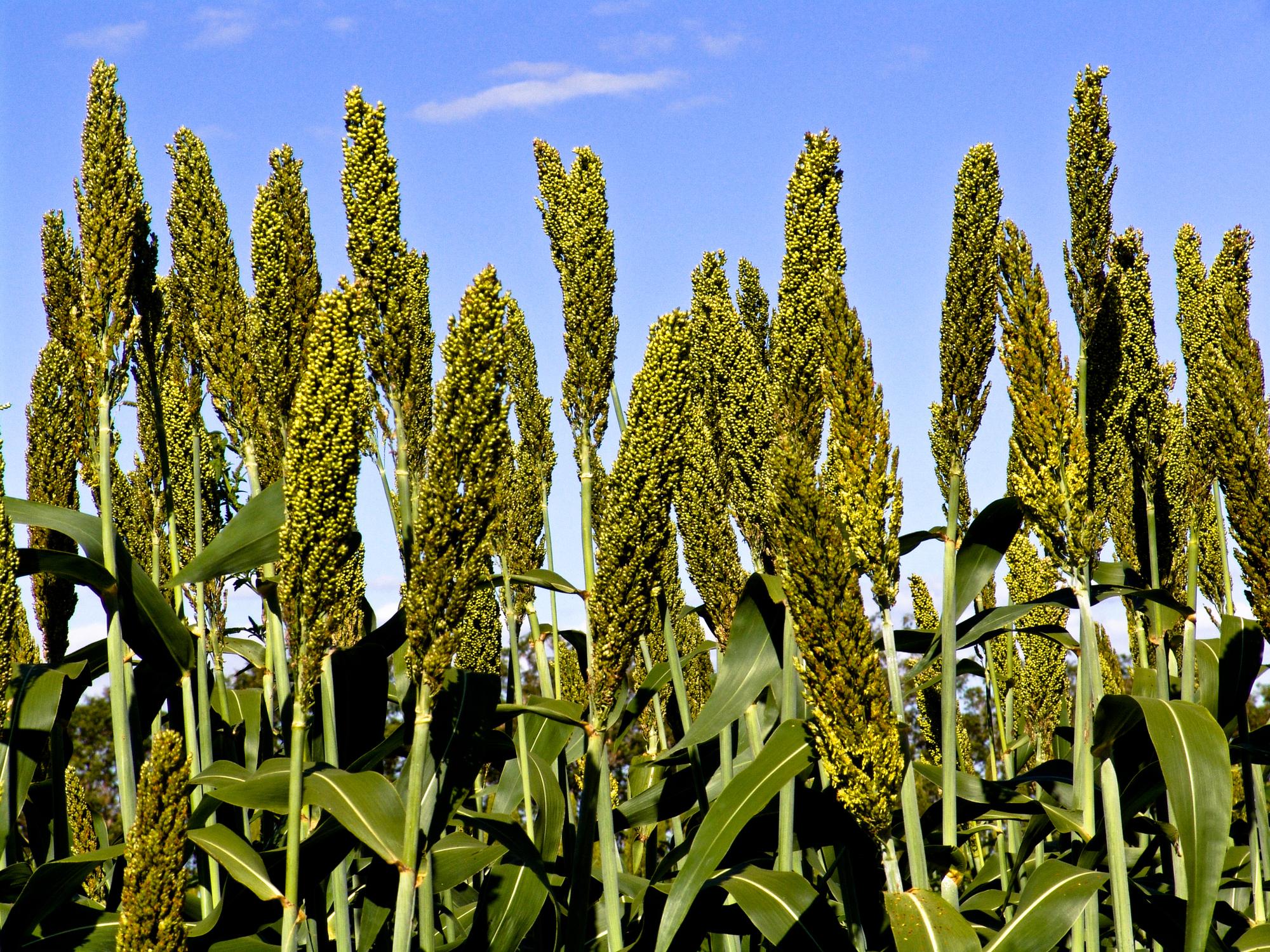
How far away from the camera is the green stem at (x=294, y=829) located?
2545 mm

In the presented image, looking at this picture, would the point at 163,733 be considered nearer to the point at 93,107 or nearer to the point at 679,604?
the point at 93,107

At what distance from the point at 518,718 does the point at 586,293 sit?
A: 1.68m

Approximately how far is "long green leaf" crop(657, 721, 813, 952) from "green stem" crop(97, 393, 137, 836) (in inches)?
63.9

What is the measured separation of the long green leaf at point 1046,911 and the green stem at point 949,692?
26 cm

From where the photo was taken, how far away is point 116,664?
332cm

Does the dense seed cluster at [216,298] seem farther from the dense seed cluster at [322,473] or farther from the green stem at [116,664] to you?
the dense seed cluster at [322,473]

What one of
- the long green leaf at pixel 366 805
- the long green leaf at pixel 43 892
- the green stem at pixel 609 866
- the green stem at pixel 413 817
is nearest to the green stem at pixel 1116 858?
the green stem at pixel 609 866

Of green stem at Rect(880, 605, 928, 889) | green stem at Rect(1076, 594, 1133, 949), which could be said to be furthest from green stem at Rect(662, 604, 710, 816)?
green stem at Rect(1076, 594, 1133, 949)

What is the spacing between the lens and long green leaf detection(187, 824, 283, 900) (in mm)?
2965

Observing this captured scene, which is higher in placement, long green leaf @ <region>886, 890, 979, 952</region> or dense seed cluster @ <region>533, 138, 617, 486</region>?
dense seed cluster @ <region>533, 138, 617, 486</region>

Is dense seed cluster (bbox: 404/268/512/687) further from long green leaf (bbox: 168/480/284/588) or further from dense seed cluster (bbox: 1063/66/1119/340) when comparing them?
dense seed cluster (bbox: 1063/66/1119/340)

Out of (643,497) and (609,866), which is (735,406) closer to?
(643,497)

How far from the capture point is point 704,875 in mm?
3012

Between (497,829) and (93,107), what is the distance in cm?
254
